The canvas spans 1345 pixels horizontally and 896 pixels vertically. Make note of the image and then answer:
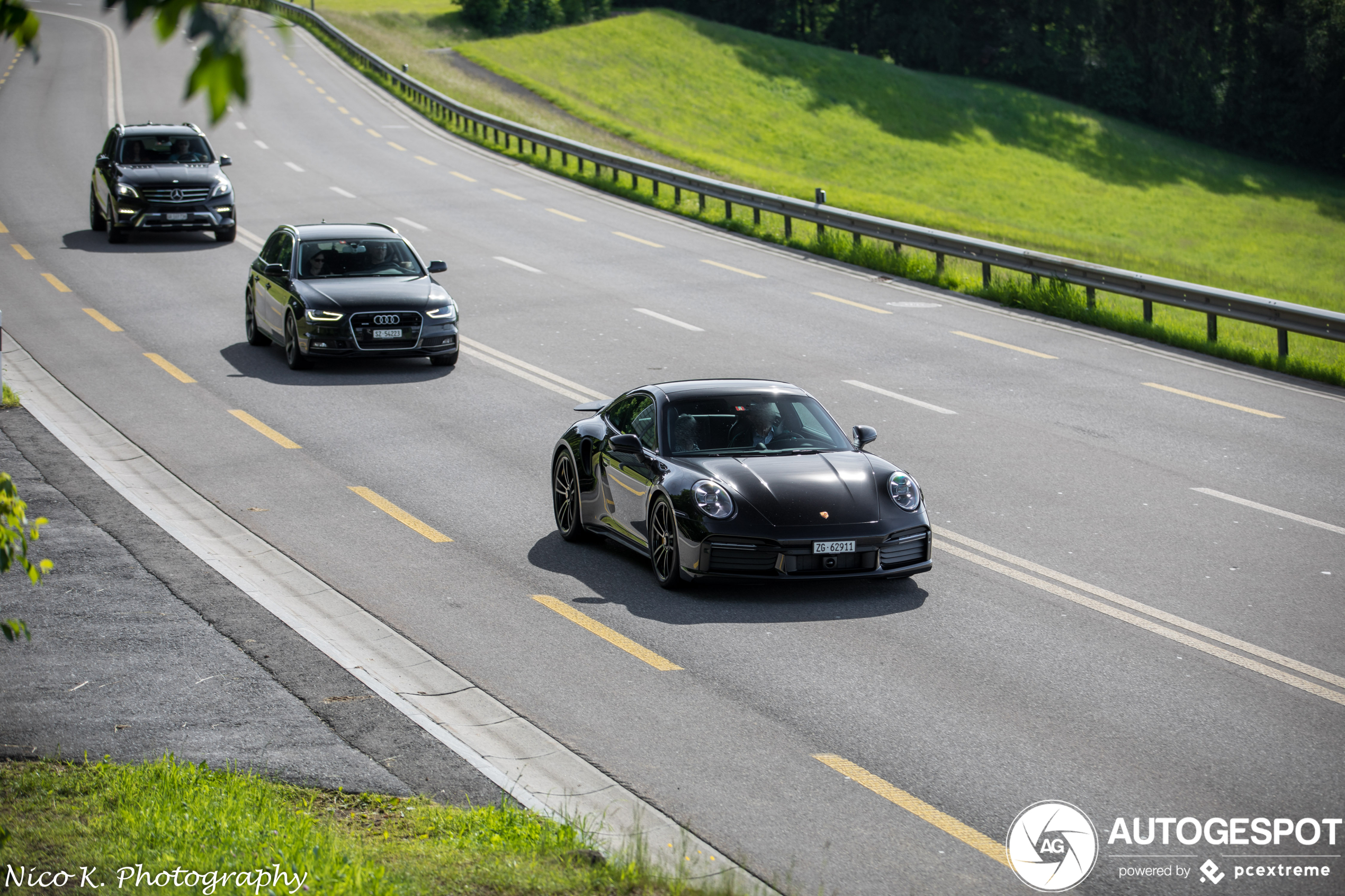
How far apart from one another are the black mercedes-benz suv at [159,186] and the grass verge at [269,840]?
899 inches

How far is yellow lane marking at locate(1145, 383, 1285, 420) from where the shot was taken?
1631 cm

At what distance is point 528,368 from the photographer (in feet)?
59.8

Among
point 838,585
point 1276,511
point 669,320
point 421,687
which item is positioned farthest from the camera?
point 669,320

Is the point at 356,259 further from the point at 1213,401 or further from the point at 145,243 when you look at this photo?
the point at 145,243

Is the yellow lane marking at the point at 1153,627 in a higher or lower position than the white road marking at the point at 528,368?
higher

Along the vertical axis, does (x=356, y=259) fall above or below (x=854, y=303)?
above

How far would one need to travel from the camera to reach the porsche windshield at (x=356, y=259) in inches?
733

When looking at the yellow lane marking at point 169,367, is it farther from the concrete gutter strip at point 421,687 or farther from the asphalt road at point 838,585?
the concrete gutter strip at point 421,687

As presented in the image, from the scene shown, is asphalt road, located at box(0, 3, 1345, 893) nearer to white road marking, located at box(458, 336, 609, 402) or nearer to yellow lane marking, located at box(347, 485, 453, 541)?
yellow lane marking, located at box(347, 485, 453, 541)

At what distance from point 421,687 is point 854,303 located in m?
16.5

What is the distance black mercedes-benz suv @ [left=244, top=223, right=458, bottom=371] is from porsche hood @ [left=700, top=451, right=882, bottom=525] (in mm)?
8699

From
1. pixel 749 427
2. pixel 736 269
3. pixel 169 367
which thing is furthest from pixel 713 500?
pixel 736 269

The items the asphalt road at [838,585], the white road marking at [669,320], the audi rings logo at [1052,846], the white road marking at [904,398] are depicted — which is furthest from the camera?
the white road marking at [669,320]

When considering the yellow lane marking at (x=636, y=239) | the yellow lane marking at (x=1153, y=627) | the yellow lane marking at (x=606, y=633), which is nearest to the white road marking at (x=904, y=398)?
the yellow lane marking at (x=1153, y=627)
